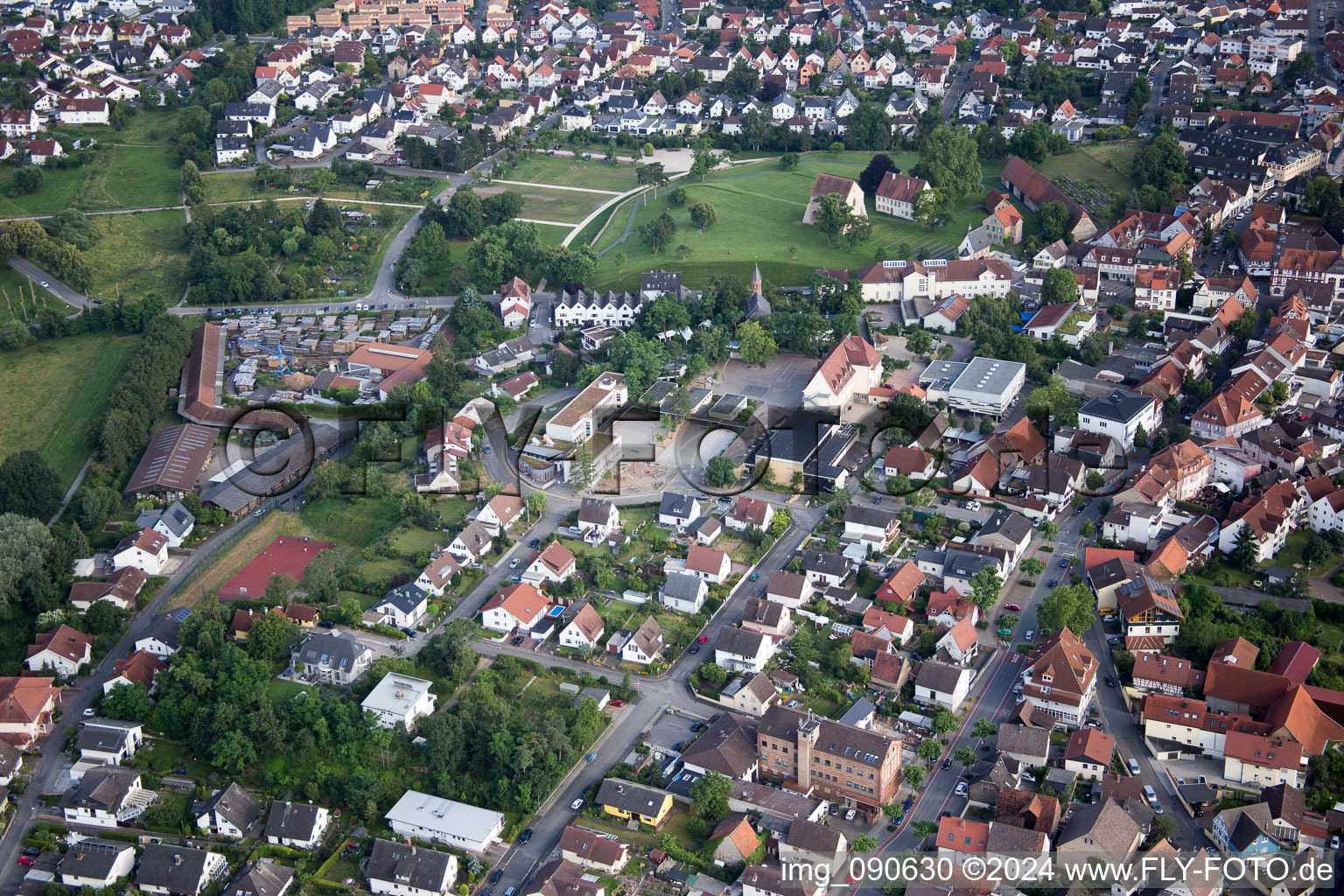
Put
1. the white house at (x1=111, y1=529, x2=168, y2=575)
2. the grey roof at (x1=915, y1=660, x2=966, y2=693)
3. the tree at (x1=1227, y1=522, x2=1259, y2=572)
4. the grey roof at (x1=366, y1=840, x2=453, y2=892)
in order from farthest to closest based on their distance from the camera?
the white house at (x1=111, y1=529, x2=168, y2=575), the tree at (x1=1227, y1=522, x2=1259, y2=572), the grey roof at (x1=915, y1=660, x2=966, y2=693), the grey roof at (x1=366, y1=840, x2=453, y2=892)

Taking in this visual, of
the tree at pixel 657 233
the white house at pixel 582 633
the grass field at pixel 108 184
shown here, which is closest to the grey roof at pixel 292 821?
the white house at pixel 582 633

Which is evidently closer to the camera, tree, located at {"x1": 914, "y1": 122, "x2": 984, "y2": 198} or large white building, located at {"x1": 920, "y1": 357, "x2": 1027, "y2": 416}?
large white building, located at {"x1": 920, "y1": 357, "x2": 1027, "y2": 416}

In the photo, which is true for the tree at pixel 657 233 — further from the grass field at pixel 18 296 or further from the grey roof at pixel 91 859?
the grey roof at pixel 91 859

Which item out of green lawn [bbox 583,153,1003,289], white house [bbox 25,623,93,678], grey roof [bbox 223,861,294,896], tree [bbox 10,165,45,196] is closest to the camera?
grey roof [bbox 223,861,294,896]

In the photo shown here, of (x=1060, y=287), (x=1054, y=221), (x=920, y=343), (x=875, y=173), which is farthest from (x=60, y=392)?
(x=1054, y=221)

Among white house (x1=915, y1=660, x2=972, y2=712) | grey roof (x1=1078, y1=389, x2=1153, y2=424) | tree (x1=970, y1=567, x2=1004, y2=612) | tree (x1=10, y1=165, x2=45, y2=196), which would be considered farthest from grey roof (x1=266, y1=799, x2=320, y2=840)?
tree (x1=10, y1=165, x2=45, y2=196)

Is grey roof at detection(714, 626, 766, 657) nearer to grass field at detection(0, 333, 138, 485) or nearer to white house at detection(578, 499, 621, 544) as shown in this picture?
white house at detection(578, 499, 621, 544)

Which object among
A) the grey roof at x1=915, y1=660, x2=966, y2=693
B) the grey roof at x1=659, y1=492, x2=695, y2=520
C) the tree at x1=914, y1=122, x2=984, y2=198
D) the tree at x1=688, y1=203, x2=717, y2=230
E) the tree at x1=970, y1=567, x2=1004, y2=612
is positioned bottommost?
the grey roof at x1=659, y1=492, x2=695, y2=520
